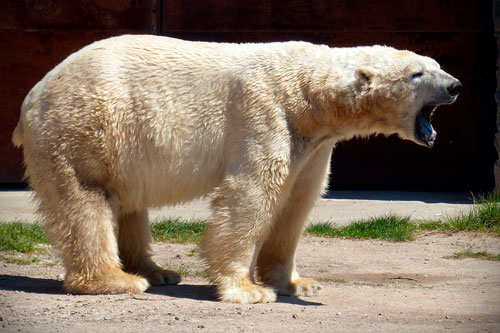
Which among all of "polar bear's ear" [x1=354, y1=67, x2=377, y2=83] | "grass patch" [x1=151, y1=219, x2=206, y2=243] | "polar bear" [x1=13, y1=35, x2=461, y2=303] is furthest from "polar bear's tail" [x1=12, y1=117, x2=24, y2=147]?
"polar bear's ear" [x1=354, y1=67, x2=377, y2=83]

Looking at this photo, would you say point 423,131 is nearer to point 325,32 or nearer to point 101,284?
point 101,284

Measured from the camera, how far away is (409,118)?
17.6 ft

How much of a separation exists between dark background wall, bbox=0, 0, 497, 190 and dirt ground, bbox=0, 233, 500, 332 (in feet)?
9.05

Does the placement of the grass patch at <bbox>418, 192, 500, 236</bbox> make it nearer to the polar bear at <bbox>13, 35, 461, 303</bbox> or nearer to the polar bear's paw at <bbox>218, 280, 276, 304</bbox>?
the polar bear at <bbox>13, 35, 461, 303</bbox>

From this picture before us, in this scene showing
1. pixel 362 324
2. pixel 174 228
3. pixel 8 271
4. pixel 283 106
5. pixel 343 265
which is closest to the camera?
pixel 362 324

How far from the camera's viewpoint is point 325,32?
984 centimetres

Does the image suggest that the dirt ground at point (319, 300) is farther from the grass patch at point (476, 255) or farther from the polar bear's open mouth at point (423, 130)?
the polar bear's open mouth at point (423, 130)

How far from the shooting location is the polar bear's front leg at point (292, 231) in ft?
18.5

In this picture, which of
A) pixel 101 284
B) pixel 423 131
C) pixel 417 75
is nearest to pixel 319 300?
pixel 423 131

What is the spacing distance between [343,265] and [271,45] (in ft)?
6.21

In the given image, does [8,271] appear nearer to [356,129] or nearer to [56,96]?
[56,96]

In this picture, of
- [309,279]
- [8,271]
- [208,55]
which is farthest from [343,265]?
[8,271]

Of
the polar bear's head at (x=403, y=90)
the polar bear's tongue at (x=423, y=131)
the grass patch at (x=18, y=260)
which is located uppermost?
the polar bear's head at (x=403, y=90)

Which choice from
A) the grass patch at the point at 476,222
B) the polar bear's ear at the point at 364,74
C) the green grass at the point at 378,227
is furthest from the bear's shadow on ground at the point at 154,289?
the grass patch at the point at 476,222
